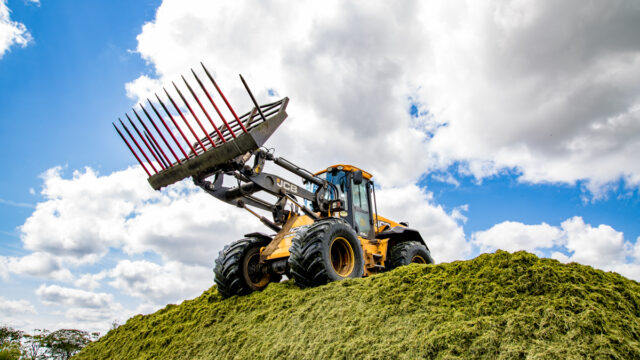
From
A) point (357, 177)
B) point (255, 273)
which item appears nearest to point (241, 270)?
point (255, 273)

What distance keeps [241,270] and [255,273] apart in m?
0.35

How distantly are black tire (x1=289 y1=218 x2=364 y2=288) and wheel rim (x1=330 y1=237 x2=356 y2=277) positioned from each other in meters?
0.02

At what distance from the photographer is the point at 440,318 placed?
13.9 ft

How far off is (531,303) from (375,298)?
1741 millimetres

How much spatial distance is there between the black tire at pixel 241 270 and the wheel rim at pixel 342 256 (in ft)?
4.00

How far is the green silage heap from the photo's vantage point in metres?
3.60

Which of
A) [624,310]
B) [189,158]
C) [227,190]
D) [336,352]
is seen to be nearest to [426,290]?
[336,352]

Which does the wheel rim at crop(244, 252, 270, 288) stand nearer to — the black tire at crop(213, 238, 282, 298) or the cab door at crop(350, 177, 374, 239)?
the black tire at crop(213, 238, 282, 298)

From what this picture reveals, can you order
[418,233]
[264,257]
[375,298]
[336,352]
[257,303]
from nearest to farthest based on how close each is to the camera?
[336,352], [375,298], [257,303], [264,257], [418,233]

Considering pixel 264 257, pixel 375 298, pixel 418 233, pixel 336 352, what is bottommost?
pixel 336 352

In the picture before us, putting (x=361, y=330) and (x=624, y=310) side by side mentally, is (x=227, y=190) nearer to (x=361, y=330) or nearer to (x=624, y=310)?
(x=361, y=330)

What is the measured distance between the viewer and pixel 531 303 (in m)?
4.07

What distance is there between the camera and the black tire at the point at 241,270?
273 inches

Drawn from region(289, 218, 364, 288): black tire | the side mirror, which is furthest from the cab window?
region(289, 218, 364, 288): black tire
